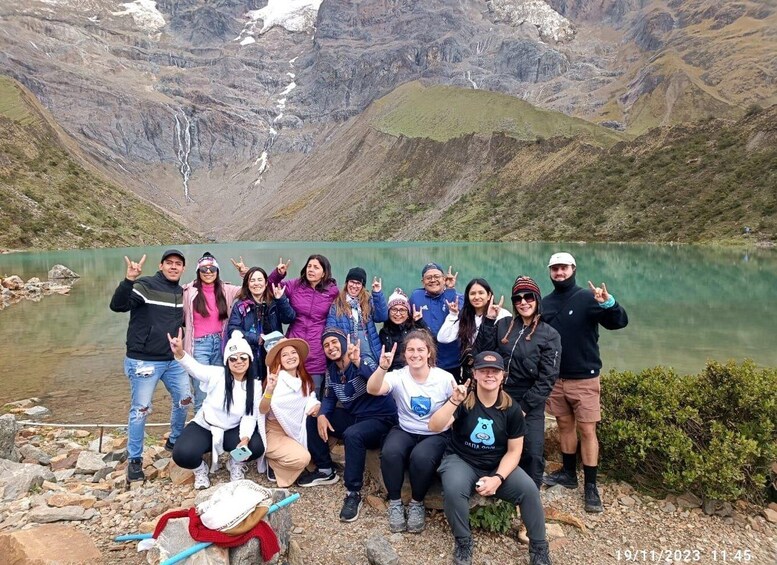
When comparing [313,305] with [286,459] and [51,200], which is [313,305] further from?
[51,200]

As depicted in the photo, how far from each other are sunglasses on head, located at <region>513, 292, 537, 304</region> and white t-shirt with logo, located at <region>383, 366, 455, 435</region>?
101 cm

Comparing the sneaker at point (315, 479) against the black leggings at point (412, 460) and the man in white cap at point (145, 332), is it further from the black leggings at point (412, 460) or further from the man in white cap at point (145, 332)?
the man in white cap at point (145, 332)

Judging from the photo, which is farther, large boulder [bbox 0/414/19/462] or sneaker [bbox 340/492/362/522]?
large boulder [bbox 0/414/19/462]

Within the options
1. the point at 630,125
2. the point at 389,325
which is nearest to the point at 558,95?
the point at 630,125

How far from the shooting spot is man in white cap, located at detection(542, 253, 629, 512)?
513 centimetres

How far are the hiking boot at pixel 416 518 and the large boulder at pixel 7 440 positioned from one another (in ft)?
17.6

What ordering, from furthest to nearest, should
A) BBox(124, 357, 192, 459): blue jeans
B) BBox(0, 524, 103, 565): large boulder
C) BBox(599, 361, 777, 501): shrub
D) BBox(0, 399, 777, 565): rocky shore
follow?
BBox(124, 357, 192, 459): blue jeans < BBox(599, 361, 777, 501): shrub < BBox(0, 399, 777, 565): rocky shore < BBox(0, 524, 103, 565): large boulder

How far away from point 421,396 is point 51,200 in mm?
87001

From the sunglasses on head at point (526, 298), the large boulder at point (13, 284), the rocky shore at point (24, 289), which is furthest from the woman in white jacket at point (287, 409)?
the large boulder at point (13, 284)

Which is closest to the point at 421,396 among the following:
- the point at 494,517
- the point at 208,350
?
the point at 494,517

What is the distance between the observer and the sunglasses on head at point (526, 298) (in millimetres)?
4934

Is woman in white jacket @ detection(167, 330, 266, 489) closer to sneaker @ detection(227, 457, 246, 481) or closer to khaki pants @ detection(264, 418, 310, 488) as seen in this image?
sneaker @ detection(227, 457, 246, 481)

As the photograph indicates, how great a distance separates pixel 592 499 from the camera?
4.97m

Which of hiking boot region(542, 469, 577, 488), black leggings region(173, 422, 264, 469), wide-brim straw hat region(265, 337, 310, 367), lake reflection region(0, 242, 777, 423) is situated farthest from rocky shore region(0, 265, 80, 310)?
hiking boot region(542, 469, 577, 488)
